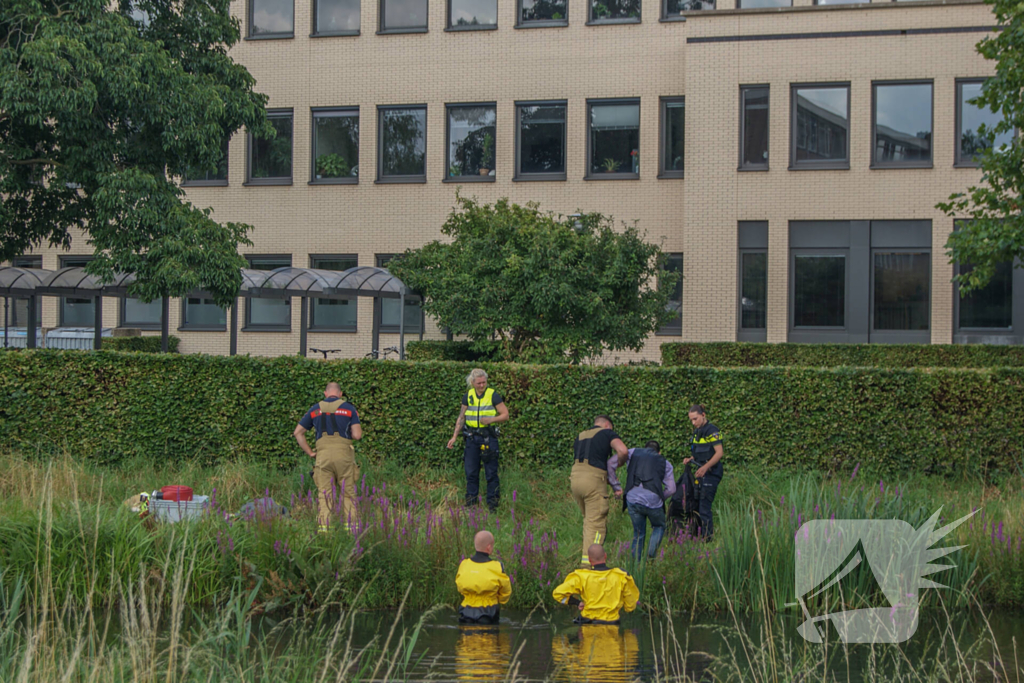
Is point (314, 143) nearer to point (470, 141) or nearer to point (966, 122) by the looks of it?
point (470, 141)

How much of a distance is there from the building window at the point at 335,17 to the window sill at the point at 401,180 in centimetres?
432

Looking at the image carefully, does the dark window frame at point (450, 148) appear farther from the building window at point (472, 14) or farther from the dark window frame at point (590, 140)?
the dark window frame at point (590, 140)

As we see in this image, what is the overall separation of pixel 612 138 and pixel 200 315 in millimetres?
12968

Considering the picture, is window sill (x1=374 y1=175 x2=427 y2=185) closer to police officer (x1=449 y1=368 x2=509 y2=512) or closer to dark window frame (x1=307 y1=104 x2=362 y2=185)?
dark window frame (x1=307 y1=104 x2=362 y2=185)

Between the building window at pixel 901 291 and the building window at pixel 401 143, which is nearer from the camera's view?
the building window at pixel 901 291

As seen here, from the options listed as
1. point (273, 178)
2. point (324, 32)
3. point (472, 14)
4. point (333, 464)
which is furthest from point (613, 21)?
point (333, 464)

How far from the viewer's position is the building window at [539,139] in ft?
91.6

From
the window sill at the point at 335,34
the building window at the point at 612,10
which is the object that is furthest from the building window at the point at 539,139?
the window sill at the point at 335,34

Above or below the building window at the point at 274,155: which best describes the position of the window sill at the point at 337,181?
below

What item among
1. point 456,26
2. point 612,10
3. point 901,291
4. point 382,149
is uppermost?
point 612,10

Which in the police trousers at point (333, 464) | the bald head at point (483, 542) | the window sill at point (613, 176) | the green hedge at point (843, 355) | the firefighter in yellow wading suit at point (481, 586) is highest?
the window sill at point (613, 176)

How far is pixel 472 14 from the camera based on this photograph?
28.2 meters

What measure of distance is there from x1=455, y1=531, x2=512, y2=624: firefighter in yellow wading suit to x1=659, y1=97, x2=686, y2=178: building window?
66.3 ft

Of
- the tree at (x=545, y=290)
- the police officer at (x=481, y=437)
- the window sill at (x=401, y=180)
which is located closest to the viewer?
the police officer at (x=481, y=437)
